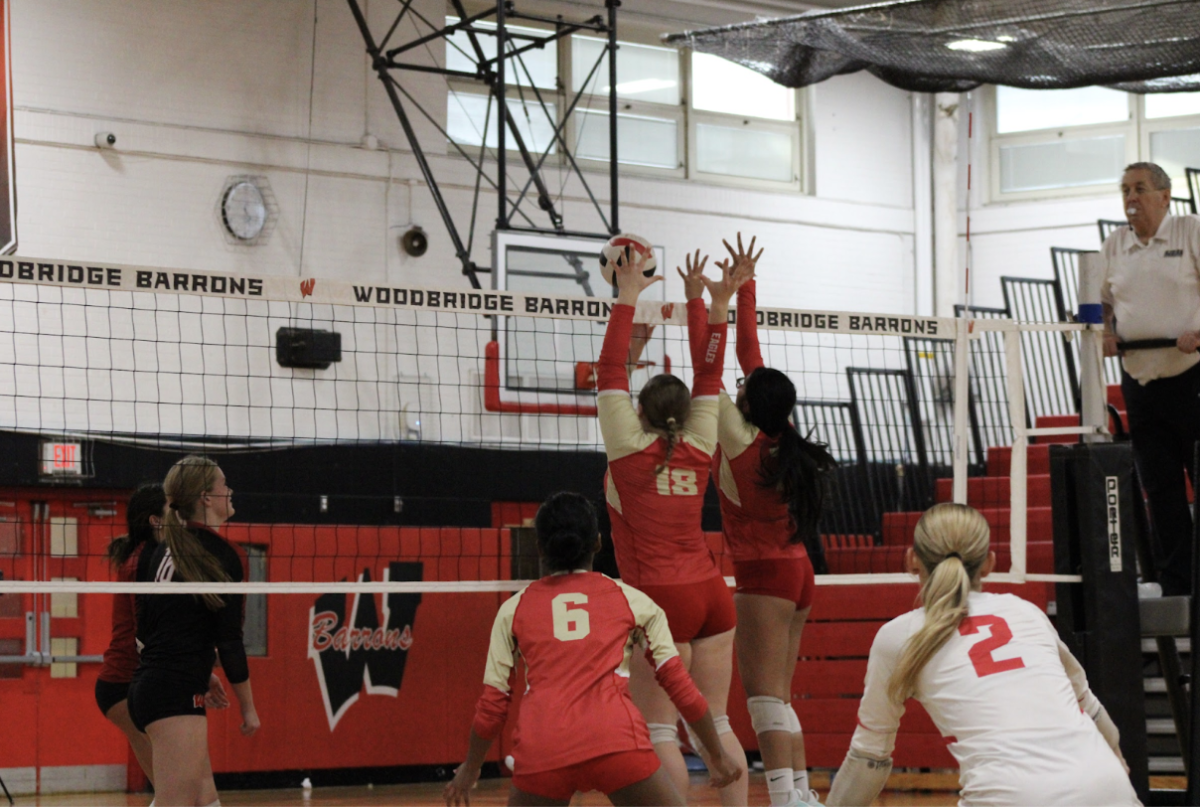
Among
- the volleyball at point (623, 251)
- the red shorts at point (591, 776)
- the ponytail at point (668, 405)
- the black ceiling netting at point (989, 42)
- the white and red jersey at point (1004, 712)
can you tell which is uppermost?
the black ceiling netting at point (989, 42)

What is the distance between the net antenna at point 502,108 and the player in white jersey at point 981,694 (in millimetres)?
8161

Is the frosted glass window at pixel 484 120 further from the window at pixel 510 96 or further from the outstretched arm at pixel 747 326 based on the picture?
the outstretched arm at pixel 747 326

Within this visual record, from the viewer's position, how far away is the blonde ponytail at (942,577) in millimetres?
3279

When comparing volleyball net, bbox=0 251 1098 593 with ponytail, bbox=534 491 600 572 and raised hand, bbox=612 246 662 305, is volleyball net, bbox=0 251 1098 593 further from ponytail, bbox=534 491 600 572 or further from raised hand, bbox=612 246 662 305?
ponytail, bbox=534 491 600 572

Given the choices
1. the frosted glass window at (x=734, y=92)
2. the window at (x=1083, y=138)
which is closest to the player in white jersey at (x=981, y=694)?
the frosted glass window at (x=734, y=92)

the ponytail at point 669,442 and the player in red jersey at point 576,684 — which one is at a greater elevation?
the ponytail at point 669,442

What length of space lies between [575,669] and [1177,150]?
12562 mm

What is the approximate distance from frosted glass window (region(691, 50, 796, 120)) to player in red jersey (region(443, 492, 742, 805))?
35.7 ft

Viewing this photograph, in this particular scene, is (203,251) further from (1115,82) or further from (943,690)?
(943,690)

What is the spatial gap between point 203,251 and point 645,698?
26.7 feet

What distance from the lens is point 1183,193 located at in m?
14.3

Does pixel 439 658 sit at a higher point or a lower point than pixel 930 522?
lower

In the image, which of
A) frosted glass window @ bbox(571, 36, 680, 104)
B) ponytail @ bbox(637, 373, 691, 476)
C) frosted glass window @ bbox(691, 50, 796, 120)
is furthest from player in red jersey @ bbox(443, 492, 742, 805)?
frosted glass window @ bbox(691, 50, 796, 120)

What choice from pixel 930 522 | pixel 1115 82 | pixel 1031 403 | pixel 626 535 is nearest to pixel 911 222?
pixel 1031 403
